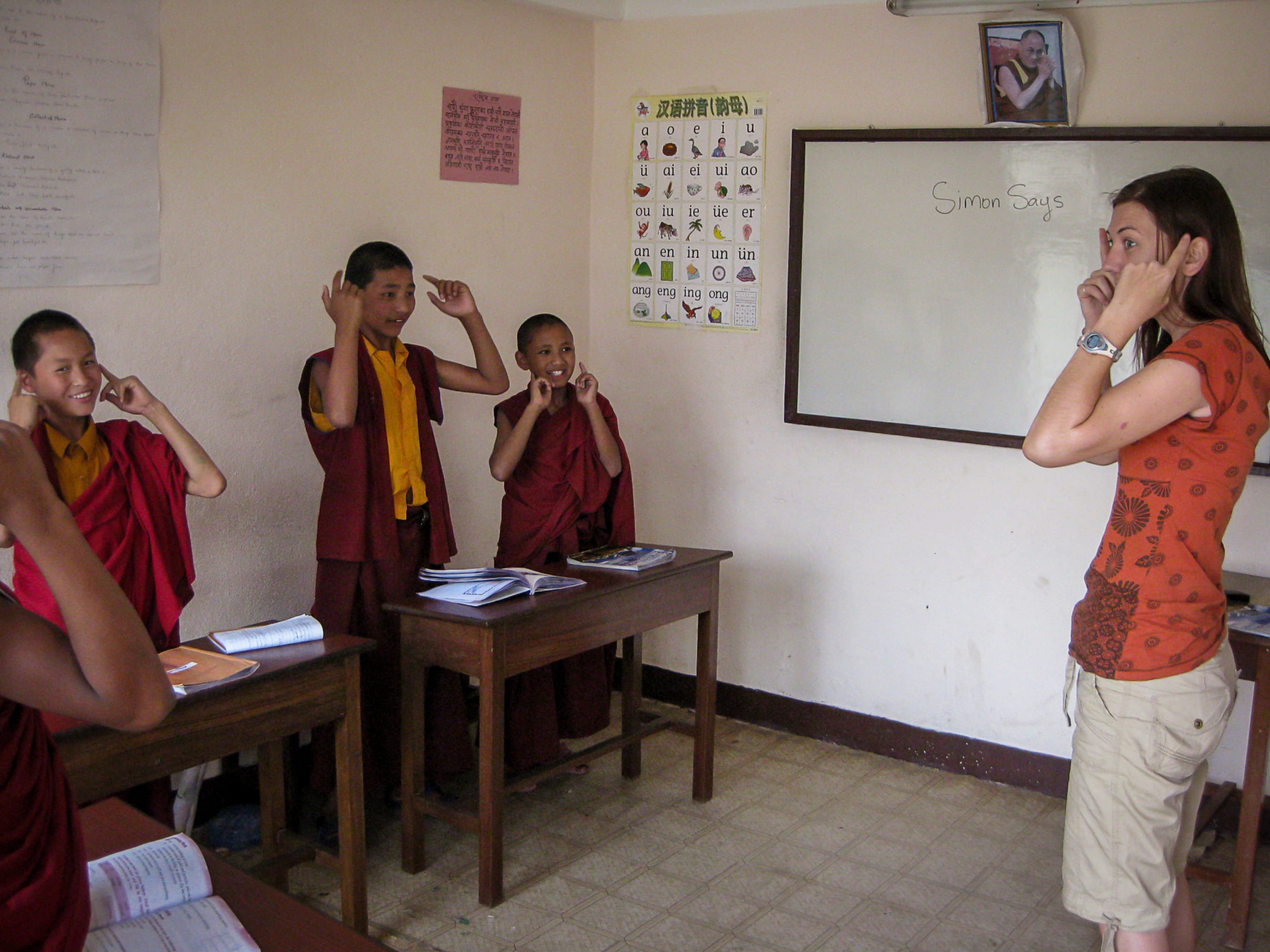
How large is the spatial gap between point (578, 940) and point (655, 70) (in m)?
2.79

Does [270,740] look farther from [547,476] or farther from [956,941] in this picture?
[956,941]

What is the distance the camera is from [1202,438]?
6.23 feet

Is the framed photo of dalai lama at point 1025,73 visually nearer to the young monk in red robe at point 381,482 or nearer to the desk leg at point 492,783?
the young monk in red robe at point 381,482

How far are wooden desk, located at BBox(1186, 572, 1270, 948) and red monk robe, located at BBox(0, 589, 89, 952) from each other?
2296 mm

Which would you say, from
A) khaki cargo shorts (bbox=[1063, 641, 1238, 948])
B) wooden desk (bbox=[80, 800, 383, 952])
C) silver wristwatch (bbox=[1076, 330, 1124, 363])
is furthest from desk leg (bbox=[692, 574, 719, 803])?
wooden desk (bbox=[80, 800, 383, 952])

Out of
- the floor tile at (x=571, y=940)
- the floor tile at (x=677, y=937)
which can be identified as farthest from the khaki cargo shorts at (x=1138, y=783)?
the floor tile at (x=571, y=940)

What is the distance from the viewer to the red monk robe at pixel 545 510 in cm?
343

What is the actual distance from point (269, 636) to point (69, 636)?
1401mm

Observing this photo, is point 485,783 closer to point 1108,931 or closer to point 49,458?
point 49,458

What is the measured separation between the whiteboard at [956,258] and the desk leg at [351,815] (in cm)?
188

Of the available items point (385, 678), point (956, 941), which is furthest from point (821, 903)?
point (385, 678)

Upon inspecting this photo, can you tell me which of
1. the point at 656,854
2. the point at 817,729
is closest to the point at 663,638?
the point at 817,729

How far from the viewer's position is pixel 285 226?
10.6ft

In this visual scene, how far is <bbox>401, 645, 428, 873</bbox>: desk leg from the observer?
292cm
